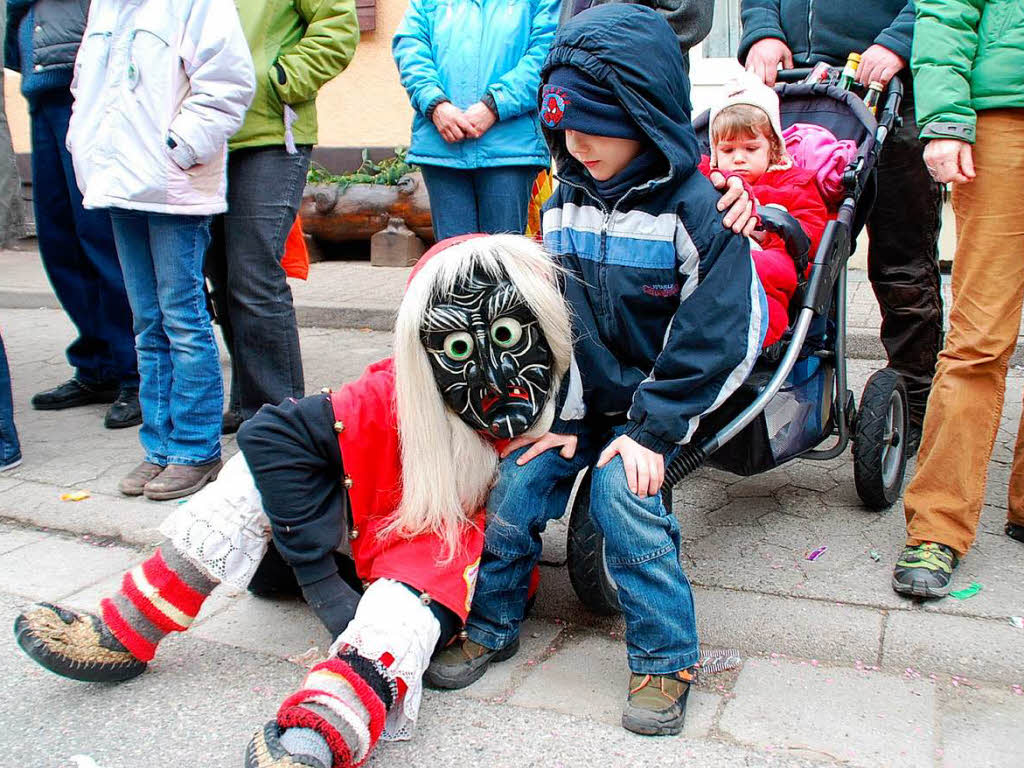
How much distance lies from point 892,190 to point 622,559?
2.08 meters

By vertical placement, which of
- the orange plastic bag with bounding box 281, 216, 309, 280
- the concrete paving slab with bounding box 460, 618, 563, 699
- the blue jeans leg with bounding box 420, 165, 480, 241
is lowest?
the concrete paving slab with bounding box 460, 618, 563, 699

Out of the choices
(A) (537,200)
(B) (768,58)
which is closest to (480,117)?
(A) (537,200)

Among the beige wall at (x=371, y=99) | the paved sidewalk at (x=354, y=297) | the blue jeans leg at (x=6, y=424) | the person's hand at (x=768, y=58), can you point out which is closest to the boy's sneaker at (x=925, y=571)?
the person's hand at (x=768, y=58)

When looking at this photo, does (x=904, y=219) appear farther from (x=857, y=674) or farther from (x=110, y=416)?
(x=110, y=416)

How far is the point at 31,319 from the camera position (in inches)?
288

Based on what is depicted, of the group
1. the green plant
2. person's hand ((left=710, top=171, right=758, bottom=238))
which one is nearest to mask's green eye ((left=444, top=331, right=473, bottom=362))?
person's hand ((left=710, top=171, right=758, bottom=238))

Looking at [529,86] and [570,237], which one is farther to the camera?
[529,86]

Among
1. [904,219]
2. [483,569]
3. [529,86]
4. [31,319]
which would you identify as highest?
[529,86]

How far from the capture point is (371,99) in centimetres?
839

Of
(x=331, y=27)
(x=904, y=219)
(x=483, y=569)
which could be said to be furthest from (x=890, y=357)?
(x=331, y=27)

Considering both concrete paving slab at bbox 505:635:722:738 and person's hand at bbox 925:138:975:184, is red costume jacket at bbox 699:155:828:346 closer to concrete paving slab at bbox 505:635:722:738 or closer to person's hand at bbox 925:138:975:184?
person's hand at bbox 925:138:975:184

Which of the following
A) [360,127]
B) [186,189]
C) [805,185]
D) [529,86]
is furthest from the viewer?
[360,127]

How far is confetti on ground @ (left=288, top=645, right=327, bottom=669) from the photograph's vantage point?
269 cm

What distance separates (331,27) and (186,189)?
0.90 meters
